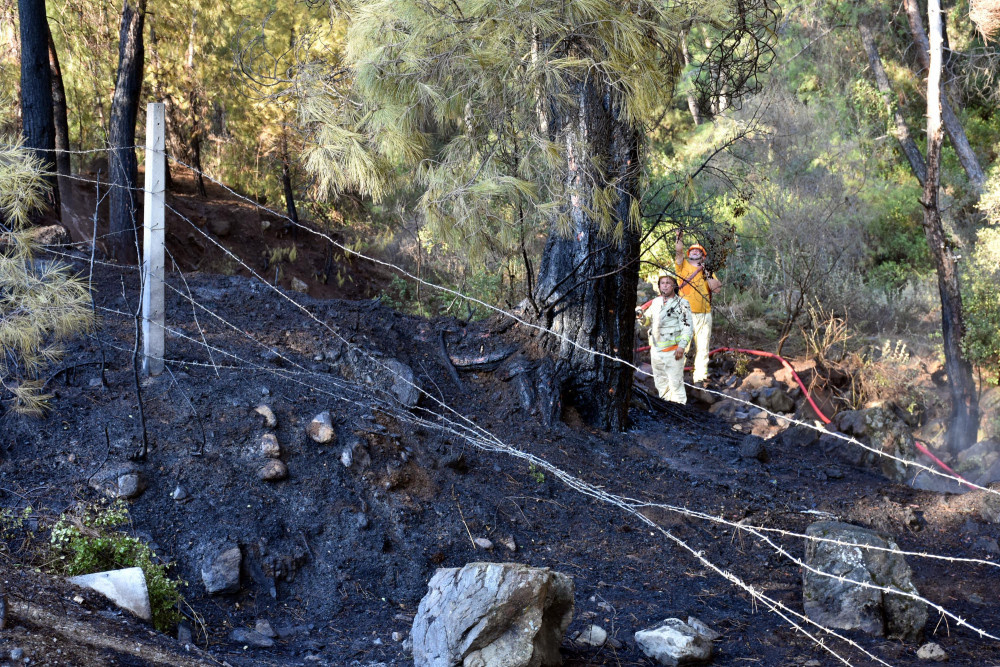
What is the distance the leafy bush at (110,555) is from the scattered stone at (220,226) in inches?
296

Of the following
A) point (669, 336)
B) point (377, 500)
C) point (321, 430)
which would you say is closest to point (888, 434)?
point (669, 336)

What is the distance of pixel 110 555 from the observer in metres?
3.67

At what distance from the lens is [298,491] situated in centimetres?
443

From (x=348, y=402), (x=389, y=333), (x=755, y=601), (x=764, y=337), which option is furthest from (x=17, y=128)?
(x=764, y=337)

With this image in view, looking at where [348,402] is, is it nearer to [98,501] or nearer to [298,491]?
[298,491]

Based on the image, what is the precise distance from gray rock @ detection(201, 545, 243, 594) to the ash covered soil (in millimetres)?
41

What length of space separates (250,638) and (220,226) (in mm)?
8299

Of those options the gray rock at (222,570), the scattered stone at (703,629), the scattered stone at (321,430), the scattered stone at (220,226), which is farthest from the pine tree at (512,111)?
the scattered stone at (220,226)

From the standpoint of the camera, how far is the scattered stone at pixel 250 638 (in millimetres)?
3559

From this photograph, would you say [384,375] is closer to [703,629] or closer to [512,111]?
[512,111]

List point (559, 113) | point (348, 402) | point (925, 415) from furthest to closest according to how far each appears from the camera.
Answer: point (925, 415) → point (559, 113) → point (348, 402)

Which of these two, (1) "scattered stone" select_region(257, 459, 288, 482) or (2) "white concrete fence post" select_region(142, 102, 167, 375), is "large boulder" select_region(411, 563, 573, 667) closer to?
(1) "scattered stone" select_region(257, 459, 288, 482)

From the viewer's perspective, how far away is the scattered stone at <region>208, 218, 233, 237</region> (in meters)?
10.9

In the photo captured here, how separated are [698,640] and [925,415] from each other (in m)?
7.39
